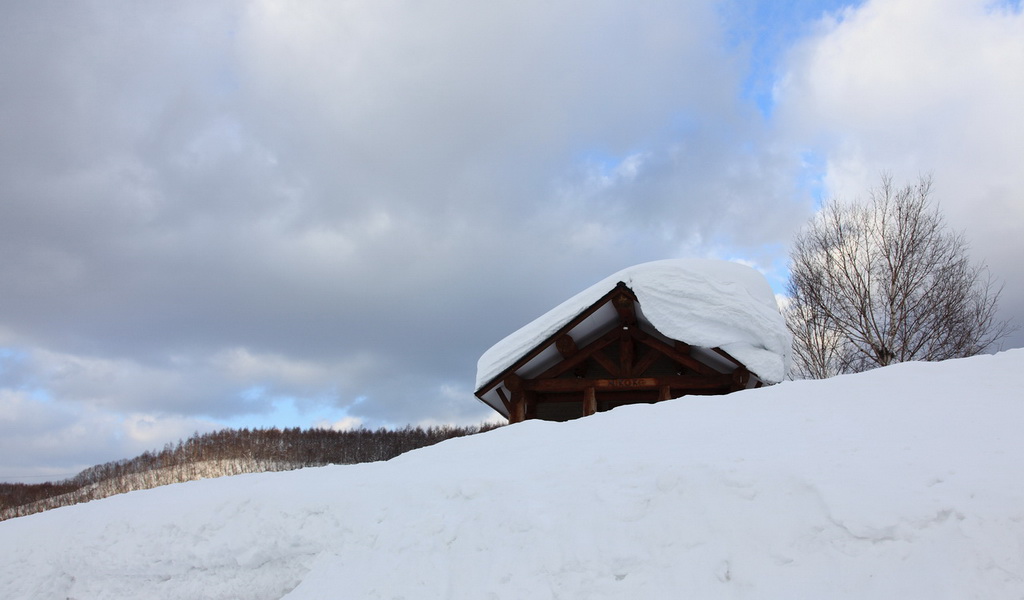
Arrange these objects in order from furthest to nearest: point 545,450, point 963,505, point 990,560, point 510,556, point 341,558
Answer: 1. point 545,450
2. point 341,558
3. point 510,556
4. point 963,505
5. point 990,560

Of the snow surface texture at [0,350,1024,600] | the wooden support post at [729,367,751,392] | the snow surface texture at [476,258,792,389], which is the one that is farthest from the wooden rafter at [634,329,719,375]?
the snow surface texture at [0,350,1024,600]

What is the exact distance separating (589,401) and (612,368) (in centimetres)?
68

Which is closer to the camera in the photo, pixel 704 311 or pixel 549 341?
pixel 704 311

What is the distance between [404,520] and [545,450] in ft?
3.90

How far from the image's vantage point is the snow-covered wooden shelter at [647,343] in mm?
9164

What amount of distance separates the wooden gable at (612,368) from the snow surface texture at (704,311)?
306mm

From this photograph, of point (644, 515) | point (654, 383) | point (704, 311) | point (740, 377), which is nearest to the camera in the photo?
point (644, 515)

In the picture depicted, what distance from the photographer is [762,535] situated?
3258mm

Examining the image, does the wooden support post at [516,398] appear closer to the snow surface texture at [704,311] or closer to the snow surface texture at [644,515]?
the snow surface texture at [704,311]

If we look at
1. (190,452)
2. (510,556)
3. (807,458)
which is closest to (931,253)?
(807,458)

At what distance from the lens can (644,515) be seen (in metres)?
3.61

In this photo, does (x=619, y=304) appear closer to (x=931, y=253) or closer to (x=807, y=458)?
(x=807, y=458)

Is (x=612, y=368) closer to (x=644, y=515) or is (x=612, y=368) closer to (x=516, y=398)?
(x=516, y=398)

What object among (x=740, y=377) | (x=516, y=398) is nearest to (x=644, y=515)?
(x=740, y=377)
